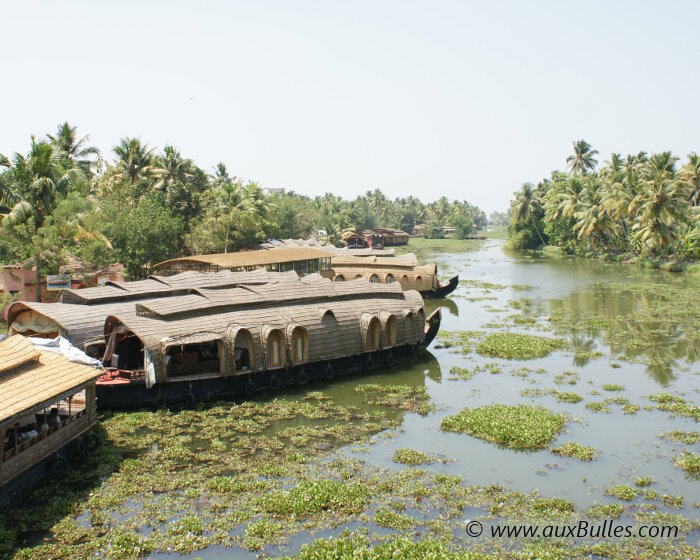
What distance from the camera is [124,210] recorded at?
99.1 feet

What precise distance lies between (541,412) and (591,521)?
4921 millimetres

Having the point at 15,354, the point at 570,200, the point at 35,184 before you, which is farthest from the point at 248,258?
the point at 570,200

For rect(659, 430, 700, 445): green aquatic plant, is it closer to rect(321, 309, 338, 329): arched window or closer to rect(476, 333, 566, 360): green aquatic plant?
rect(476, 333, 566, 360): green aquatic plant

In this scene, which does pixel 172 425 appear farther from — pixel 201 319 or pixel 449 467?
pixel 449 467

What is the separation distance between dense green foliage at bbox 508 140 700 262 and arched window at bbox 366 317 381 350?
32.4 meters

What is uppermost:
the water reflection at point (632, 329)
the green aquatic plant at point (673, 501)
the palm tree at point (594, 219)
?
the palm tree at point (594, 219)

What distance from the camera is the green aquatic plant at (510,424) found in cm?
1328

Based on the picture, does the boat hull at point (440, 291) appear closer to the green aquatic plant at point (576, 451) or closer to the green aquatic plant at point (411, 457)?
the green aquatic plant at point (576, 451)

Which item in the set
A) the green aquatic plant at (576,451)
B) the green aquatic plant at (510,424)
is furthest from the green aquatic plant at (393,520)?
the green aquatic plant at (576,451)

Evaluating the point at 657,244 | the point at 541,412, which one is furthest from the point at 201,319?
the point at 657,244

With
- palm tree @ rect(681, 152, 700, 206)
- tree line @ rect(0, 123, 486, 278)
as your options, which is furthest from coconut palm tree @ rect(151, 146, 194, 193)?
palm tree @ rect(681, 152, 700, 206)

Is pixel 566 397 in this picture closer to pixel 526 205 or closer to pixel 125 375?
pixel 125 375

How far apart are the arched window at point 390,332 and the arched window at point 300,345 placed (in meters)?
3.13

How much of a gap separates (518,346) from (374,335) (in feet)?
19.7
